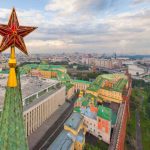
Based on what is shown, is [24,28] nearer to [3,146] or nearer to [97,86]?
[3,146]

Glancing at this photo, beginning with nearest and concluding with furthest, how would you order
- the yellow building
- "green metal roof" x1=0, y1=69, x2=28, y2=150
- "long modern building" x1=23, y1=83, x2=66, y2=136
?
"green metal roof" x1=0, y1=69, x2=28, y2=150
"long modern building" x1=23, y1=83, x2=66, y2=136
the yellow building

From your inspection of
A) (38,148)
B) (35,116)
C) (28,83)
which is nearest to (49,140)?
(38,148)

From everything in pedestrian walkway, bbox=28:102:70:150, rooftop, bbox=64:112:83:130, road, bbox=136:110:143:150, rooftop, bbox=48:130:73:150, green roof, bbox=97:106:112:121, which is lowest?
road, bbox=136:110:143:150

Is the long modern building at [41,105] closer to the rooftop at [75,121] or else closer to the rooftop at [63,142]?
the rooftop at [75,121]

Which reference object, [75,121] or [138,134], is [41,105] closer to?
[75,121]

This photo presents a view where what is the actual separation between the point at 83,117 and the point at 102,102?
21702 millimetres

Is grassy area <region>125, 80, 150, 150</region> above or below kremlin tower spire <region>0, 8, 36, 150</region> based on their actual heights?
below

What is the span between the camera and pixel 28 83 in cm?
5544

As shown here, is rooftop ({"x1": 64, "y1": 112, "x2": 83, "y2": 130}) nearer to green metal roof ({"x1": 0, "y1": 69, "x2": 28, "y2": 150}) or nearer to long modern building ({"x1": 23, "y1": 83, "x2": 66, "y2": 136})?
long modern building ({"x1": 23, "y1": 83, "x2": 66, "y2": 136})

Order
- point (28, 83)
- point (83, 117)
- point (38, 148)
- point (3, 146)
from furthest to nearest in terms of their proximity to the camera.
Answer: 1. point (28, 83)
2. point (83, 117)
3. point (38, 148)
4. point (3, 146)

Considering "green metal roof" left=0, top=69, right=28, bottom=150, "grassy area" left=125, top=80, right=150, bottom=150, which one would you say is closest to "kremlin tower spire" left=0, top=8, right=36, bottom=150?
"green metal roof" left=0, top=69, right=28, bottom=150

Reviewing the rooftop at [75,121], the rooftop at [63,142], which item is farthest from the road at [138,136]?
the rooftop at [63,142]

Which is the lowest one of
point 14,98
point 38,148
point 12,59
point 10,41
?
point 38,148

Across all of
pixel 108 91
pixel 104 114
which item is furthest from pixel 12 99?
pixel 108 91
